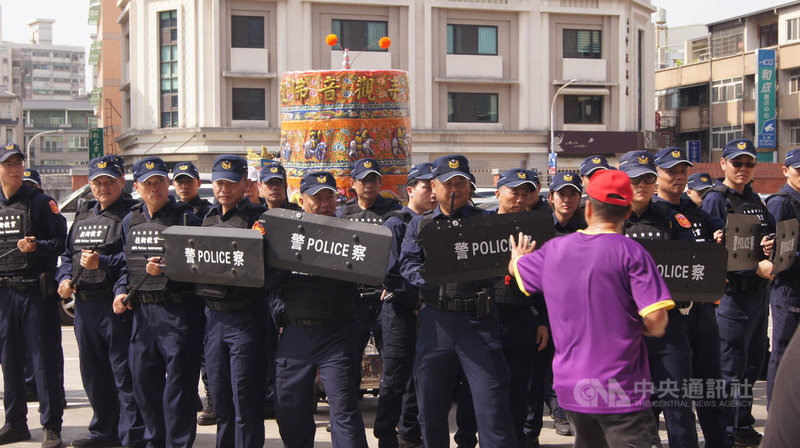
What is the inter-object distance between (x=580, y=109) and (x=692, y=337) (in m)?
35.0

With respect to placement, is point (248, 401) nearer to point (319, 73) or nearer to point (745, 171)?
point (745, 171)

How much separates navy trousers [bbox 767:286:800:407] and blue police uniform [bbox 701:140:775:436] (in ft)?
0.32

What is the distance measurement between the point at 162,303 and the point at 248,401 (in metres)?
0.94

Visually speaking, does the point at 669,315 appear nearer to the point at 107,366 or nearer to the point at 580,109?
the point at 107,366

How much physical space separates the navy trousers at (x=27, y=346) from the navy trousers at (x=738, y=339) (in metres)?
4.85

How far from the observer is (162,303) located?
6.02m

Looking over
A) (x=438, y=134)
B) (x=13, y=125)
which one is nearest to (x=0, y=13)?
(x=13, y=125)

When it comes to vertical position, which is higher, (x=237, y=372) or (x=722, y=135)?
(x=722, y=135)

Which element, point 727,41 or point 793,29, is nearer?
point 793,29

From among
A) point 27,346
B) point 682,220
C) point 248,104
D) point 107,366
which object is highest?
point 248,104

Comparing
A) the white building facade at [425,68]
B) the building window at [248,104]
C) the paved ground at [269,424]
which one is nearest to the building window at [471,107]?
the white building facade at [425,68]

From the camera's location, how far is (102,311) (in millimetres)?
6445

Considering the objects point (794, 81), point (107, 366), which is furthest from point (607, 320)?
point (794, 81)

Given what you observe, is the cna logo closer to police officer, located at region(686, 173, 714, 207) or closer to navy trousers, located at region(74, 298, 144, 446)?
navy trousers, located at region(74, 298, 144, 446)
